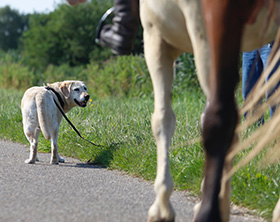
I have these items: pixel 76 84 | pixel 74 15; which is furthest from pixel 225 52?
pixel 74 15

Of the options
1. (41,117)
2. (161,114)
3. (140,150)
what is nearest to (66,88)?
(41,117)

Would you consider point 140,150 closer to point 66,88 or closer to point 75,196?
point 75,196

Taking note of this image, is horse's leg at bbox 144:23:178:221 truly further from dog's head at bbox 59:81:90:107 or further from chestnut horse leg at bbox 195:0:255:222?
dog's head at bbox 59:81:90:107

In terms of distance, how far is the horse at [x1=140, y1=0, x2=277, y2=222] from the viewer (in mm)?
2260

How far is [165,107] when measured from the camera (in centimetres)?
299

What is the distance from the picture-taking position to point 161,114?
2990 millimetres

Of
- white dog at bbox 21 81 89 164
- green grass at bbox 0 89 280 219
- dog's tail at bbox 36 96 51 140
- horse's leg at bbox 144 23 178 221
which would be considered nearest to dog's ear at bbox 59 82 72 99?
white dog at bbox 21 81 89 164

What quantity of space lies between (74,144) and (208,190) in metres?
4.08

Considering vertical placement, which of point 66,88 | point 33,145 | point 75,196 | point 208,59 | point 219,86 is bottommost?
point 75,196

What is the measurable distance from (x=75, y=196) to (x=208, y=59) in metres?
1.77

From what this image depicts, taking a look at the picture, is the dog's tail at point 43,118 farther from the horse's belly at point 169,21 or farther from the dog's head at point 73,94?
the horse's belly at point 169,21

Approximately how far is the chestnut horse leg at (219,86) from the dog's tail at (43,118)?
3.67 metres

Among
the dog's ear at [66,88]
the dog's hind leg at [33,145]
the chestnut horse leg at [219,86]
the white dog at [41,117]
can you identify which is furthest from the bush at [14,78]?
the chestnut horse leg at [219,86]

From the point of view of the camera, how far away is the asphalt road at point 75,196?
3275mm
